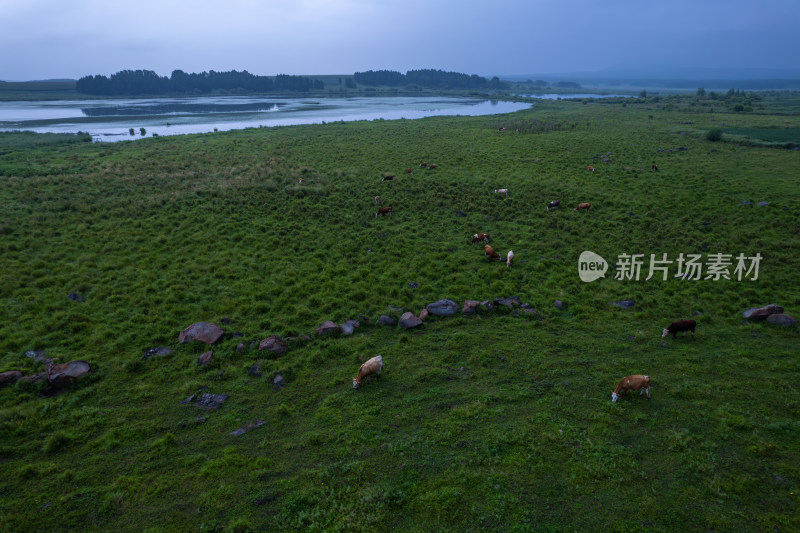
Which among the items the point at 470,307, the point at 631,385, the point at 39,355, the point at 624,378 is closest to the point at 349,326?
the point at 470,307

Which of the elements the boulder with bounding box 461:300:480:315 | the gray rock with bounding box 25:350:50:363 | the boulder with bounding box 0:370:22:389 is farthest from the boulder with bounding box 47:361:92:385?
the boulder with bounding box 461:300:480:315

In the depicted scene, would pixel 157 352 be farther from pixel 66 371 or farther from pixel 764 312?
pixel 764 312

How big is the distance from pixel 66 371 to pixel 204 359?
12.4 feet

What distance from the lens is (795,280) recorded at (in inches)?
650

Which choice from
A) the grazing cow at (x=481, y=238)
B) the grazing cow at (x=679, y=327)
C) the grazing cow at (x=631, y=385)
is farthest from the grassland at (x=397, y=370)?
the grazing cow at (x=481, y=238)

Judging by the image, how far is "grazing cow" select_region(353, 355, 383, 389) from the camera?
1125cm

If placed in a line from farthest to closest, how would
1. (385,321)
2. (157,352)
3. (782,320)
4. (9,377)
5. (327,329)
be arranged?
(385,321) → (327,329) → (782,320) → (157,352) → (9,377)

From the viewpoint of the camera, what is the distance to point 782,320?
13.5 m

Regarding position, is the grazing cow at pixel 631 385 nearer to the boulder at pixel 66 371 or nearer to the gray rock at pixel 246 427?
the gray rock at pixel 246 427

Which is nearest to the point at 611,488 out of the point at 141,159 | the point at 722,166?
the point at 722,166

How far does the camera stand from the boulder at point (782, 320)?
13.4 meters

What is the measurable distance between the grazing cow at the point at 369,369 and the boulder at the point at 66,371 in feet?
27.6

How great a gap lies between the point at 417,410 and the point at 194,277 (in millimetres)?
13095

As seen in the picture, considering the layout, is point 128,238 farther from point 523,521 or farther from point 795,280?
point 795,280
